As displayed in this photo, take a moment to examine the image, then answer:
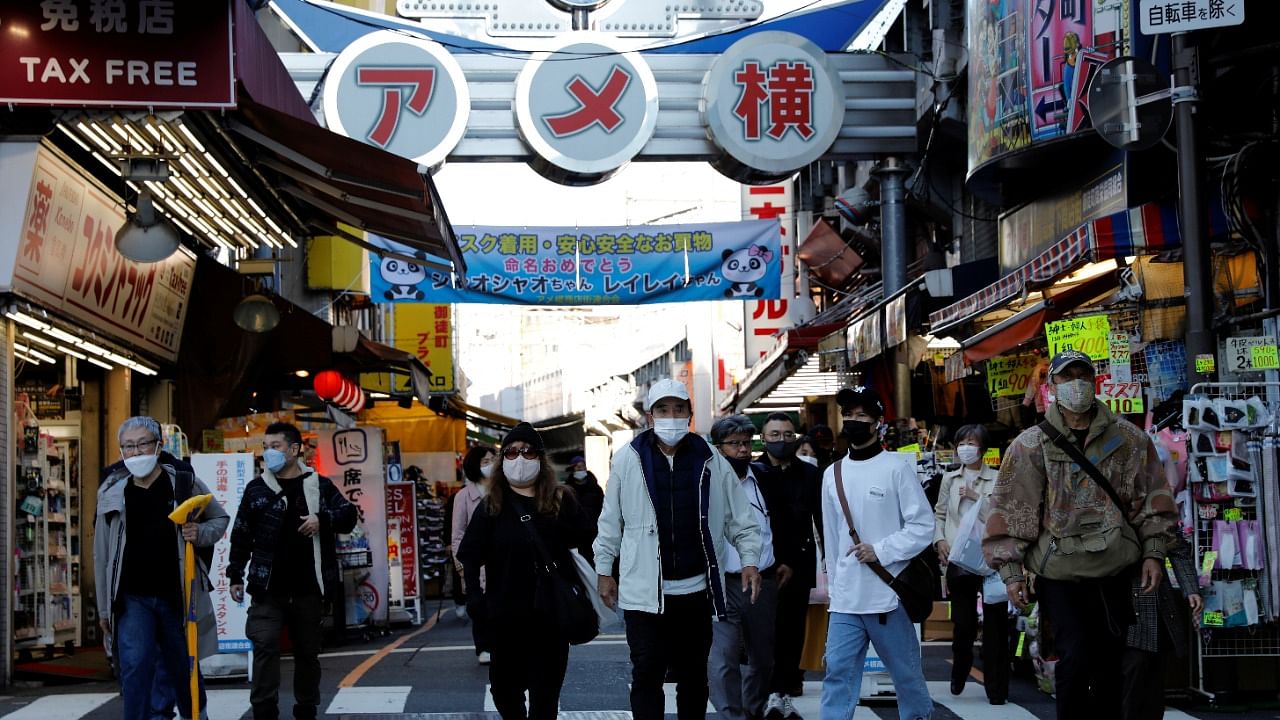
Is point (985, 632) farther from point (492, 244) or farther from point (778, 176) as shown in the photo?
point (492, 244)

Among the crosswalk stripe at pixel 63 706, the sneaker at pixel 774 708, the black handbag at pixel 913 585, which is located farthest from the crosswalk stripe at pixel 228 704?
the black handbag at pixel 913 585

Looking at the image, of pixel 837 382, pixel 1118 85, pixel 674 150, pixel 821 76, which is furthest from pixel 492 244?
pixel 1118 85

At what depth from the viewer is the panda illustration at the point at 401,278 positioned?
68.2ft

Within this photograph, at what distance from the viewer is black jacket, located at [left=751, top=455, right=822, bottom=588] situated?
9922 millimetres

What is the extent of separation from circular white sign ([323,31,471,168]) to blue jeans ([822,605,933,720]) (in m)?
12.6

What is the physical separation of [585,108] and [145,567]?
11.9m

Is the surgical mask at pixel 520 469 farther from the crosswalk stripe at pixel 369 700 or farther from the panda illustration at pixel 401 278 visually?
the panda illustration at pixel 401 278

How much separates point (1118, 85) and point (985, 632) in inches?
157

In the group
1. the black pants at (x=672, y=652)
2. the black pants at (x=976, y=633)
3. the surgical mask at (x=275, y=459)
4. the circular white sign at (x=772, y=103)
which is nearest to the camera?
the black pants at (x=672, y=652)

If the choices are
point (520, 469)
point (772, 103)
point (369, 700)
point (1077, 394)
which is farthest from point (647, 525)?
point (772, 103)

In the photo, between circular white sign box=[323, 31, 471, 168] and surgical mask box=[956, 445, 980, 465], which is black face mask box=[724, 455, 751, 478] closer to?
surgical mask box=[956, 445, 980, 465]

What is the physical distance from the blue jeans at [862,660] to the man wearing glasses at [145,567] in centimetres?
357

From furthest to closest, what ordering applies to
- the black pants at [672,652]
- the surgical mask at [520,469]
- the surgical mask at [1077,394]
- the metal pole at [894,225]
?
the metal pole at [894,225]
the surgical mask at [520,469]
the black pants at [672,652]
the surgical mask at [1077,394]

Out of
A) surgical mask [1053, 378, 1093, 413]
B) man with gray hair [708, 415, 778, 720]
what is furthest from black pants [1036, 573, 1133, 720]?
man with gray hair [708, 415, 778, 720]
